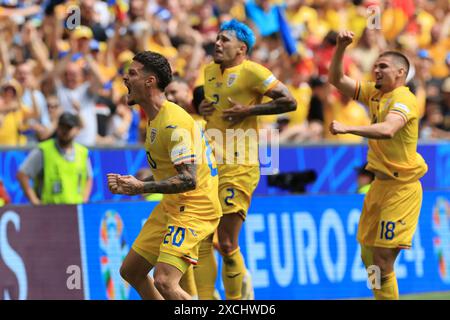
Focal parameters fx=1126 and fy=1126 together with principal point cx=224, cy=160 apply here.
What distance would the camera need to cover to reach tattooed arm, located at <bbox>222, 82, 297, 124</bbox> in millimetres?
11094

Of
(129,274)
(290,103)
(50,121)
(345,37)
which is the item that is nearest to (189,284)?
(129,274)

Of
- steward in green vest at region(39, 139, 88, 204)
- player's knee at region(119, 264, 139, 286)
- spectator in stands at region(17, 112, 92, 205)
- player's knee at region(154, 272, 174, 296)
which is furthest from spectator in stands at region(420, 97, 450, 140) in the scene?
player's knee at region(154, 272, 174, 296)

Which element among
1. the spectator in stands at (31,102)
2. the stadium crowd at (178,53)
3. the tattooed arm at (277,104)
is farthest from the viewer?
the stadium crowd at (178,53)

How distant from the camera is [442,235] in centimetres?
1458

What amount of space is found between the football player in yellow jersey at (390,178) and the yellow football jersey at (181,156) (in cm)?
193

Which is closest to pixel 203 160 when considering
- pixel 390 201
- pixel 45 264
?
pixel 390 201

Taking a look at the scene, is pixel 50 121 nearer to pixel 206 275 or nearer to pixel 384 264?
pixel 206 275

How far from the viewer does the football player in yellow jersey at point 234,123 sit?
36.9ft

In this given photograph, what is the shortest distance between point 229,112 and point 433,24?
39.5 feet

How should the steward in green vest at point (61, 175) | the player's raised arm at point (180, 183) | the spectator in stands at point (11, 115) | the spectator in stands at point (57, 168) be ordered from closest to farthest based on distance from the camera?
the player's raised arm at point (180, 183), the spectator in stands at point (57, 168), the steward in green vest at point (61, 175), the spectator in stands at point (11, 115)

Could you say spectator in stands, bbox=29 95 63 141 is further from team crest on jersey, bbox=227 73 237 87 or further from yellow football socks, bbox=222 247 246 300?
yellow football socks, bbox=222 247 246 300

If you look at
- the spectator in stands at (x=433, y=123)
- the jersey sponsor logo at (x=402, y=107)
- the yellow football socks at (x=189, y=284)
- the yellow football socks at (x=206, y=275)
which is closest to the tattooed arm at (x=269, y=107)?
the jersey sponsor logo at (x=402, y=107)

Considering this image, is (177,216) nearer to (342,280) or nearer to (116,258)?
(116,258)

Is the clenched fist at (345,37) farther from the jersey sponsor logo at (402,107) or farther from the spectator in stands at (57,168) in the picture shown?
the spectator in stands at (57,168)
